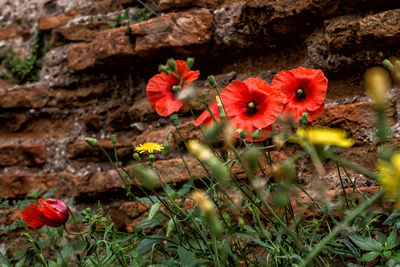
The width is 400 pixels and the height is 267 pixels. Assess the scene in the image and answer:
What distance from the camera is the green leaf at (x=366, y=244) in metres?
0.64

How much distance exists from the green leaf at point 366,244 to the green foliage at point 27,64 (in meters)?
1.19

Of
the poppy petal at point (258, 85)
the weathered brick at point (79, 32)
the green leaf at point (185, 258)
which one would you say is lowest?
the green leaf at point (185, 258)

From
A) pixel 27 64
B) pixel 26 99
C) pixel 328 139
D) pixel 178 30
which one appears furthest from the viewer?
pixel 27 64

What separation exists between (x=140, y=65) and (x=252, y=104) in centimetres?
56

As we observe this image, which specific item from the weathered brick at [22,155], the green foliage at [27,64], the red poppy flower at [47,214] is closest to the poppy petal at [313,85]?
the red poppy flower at [47,214]

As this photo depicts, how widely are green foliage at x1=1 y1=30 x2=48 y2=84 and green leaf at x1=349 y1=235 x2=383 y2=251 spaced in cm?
119

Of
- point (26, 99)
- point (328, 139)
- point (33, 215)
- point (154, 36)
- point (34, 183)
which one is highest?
point (328, 139)

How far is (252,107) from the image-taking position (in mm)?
768

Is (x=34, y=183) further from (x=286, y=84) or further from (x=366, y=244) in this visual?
(x=366, y=244)

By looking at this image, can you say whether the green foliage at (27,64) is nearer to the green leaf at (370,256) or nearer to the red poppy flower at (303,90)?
the red poppy flower at (303,90)

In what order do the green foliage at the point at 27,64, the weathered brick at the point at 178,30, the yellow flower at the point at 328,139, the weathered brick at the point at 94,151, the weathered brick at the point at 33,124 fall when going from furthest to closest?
the green foliage at the point at 27,64
the weathered brick at the point at 33,124
the weathered brick at the point at 94,151
the weathered brick at the point at 178,30
the yellow flower at the point at 328,139

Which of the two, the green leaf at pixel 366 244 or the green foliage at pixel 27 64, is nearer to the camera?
the green leaf at pixel 366 244

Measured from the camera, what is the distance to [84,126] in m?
1.30

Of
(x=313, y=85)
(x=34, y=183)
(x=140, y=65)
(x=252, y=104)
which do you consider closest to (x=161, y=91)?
(x=252, y=104)
